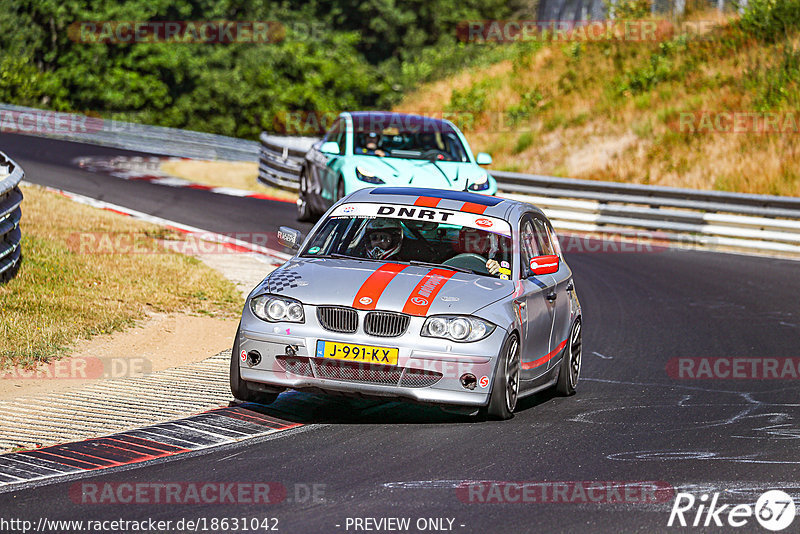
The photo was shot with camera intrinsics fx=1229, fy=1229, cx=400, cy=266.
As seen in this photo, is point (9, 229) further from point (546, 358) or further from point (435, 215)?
point (546, 358)

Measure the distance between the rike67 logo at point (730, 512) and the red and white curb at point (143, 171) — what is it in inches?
705

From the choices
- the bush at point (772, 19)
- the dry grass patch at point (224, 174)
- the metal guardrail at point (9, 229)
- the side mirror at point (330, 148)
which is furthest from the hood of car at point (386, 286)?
the bush at point (772, 19)

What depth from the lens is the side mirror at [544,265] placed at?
889 cm

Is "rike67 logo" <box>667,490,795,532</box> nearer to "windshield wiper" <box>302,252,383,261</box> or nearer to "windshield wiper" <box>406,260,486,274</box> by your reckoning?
"windshield wiper" <box>406,260,486,274</box>

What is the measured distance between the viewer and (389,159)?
16.4m

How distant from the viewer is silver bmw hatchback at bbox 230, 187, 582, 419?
7.82 meters

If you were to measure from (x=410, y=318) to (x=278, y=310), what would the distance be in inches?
34.6

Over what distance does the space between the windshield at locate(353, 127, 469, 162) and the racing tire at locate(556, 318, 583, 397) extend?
7.13 meters

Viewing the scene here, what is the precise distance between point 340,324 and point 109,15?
48.9 metres

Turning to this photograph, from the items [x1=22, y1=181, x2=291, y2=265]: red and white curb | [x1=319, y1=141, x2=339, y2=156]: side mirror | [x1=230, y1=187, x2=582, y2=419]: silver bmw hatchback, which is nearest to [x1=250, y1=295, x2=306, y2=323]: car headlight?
[x1=230, y1=187, x2=582, y2=419]: silver bmw hatchback

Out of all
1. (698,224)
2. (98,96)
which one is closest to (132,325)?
(698,224)

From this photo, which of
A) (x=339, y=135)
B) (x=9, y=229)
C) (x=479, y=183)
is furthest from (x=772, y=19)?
(x=9, y=229)

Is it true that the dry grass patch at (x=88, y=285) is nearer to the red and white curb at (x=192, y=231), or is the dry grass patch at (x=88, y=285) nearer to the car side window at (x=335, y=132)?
the red and white curb at (x=192, y=231)

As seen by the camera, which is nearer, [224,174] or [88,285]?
[88,285]
